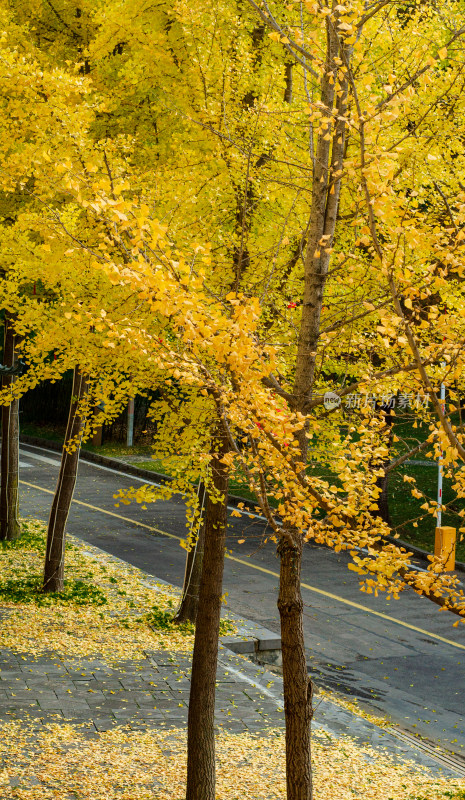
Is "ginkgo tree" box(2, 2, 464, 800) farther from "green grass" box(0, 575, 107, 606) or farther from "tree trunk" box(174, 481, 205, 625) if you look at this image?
"green grass" box(0, 575, 107, 606)

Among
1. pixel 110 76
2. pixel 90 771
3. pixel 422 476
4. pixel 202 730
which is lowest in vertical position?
pixel 90 771

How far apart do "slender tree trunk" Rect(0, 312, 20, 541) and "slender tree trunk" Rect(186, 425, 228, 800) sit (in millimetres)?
7956

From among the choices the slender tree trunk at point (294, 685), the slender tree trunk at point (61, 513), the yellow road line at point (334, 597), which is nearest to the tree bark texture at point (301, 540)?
the slender tree trunk at point (294, 685)

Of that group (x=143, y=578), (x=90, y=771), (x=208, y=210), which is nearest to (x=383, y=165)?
(x=208, y=210)

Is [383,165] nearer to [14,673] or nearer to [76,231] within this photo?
[76,231]

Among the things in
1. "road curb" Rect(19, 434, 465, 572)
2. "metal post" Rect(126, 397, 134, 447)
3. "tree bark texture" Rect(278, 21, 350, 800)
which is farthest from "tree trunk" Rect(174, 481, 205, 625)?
"metal post" Rect(126, 397, 134, 447)

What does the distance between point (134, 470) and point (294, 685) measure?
19232 mm

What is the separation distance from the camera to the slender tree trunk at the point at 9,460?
14109 millimetres

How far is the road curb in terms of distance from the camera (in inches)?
644

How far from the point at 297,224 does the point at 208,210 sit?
3.07 ft

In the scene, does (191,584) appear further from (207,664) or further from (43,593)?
(207,664)

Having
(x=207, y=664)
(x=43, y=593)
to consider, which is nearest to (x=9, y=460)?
(x=43, y=593)

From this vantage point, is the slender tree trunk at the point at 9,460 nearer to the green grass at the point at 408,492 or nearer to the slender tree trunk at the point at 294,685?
the green grass at the point at 408,492

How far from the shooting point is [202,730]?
6320 millimetres
